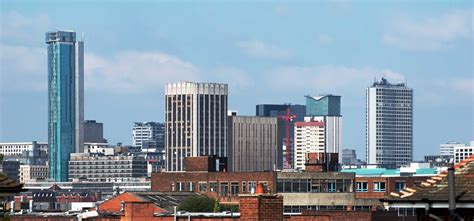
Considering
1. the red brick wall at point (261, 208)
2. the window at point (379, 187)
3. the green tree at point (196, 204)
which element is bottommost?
the green tree at point (196, 204)

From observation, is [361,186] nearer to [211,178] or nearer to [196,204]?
[211,178]

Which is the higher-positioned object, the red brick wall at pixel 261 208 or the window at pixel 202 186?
the red brick wall at pixel 261 208

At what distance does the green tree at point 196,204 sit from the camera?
13088cm

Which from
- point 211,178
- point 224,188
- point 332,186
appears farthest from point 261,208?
point 211,178

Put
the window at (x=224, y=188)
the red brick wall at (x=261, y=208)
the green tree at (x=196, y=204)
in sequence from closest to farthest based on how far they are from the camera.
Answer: the red brick wall at (x=261, y=208) < the green tree at (x=196, y=204) < the window at (x=224, y=188)

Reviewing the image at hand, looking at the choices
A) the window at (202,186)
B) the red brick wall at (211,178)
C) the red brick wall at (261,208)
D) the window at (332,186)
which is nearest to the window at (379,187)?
the window at (332,186)

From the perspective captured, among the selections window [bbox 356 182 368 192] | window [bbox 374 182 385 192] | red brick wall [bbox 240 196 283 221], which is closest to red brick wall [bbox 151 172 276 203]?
window [bbox 356 182 368 192]

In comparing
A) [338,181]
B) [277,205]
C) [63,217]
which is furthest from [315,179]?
[277,205]

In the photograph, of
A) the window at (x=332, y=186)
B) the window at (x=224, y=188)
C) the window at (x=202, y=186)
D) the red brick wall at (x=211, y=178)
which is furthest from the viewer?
the window at (x=202, y=186)

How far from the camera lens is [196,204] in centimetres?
13688

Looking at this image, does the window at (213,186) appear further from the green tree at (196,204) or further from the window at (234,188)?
the green tree at (196,204)

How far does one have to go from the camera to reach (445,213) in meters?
24.8

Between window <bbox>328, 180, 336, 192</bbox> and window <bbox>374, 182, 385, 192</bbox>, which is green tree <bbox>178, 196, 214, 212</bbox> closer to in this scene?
window <bbox>328, 180, 336, 192</bbox>

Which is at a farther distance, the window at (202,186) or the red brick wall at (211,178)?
the window at (202,186)
